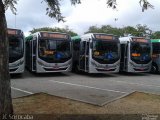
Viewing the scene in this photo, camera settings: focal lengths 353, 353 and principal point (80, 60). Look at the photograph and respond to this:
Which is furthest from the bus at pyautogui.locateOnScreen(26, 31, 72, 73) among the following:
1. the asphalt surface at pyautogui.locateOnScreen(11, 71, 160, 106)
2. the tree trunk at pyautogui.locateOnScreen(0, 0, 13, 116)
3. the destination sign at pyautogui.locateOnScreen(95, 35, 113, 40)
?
the tree trunk at pyautogui.locateOnScreen(0, 0, 13, 116)

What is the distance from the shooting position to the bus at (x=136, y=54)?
24797mm

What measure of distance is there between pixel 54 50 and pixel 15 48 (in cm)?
260

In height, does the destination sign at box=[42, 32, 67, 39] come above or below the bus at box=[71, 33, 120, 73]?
above

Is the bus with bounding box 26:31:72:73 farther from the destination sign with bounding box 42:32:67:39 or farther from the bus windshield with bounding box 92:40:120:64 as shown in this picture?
the bus windshield with bounding box 92:40:120:64

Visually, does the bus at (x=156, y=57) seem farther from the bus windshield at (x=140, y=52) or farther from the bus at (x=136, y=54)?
the bus windshield at (x=140, y=52)

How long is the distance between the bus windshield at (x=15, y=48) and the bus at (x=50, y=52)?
3.68 feet

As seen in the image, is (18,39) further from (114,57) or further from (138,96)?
(138,96)

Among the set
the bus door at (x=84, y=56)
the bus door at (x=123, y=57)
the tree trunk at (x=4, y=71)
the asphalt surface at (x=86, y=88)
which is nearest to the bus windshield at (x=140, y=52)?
the bus door at (x=123, y=57)

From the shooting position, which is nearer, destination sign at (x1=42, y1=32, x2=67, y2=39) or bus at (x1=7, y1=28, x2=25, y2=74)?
bus at (x1=7, y1=28, x2=25, y2=74)

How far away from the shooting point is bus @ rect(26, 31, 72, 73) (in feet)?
73.4

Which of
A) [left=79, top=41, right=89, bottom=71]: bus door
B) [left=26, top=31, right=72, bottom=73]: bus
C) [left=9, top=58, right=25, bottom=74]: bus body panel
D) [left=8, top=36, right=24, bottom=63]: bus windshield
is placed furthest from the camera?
[left=79, top=41, right=89, bottom=71]: bus door

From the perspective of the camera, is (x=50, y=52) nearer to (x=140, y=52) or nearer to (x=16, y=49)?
(x=16, y=49)

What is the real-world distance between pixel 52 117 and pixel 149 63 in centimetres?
1802

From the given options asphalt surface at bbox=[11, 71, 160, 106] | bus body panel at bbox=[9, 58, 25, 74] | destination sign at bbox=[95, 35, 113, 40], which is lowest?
asphalt surface at bbox=[11, 71, 160, 106]
